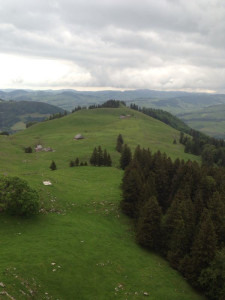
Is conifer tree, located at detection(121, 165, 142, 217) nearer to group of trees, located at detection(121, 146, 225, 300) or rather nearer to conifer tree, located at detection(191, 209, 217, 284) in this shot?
group of trees, located at detection(121, 146, 225, 300)

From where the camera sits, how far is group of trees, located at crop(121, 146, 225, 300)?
41409 mm

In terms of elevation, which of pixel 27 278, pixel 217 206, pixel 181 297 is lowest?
pixel 181 297

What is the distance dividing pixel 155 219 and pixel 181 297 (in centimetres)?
1635

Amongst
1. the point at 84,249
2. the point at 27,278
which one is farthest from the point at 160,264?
the point at 27,278

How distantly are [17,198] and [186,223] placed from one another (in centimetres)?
3561

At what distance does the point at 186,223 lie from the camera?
162ft

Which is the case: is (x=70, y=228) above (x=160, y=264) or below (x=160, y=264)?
above

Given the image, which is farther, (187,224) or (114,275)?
(187,224)

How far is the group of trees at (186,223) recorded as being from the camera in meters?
41.4

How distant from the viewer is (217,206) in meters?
51.9

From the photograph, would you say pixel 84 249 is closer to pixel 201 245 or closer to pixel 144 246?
pixel 144 246

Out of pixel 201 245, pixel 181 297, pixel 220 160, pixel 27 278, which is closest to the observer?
pixel 27 278

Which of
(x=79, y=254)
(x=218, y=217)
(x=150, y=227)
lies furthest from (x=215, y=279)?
(x=79, y=254)

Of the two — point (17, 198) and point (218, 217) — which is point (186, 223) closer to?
point (218, 217)
